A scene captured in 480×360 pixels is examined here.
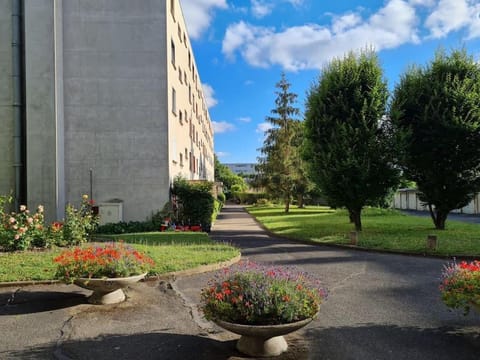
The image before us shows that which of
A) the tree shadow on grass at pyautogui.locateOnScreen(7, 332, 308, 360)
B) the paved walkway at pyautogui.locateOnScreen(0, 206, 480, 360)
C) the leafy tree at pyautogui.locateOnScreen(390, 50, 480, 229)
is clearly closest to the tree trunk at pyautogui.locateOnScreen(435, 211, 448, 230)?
the leafy tree at pyautogui.locateOnScreen(390, 50, 480, 229)

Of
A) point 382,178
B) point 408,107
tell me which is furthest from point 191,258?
point 408,107

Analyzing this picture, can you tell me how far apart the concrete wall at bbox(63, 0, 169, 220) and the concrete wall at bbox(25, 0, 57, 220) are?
4.06 feet

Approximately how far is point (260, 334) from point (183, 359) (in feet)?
2.99

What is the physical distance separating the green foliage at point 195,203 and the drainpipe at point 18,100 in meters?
6.21

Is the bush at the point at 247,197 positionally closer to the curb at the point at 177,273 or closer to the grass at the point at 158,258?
the grass at the point at 158,258

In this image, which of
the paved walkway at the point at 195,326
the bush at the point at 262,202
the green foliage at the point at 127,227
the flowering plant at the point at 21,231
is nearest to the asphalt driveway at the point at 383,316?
the paved walkway at the point at 195,326

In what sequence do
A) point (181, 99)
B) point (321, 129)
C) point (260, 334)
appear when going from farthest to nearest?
1. point (181, 99)
2. point (321, 129)
3. point (260, 334)

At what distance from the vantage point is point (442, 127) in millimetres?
15500

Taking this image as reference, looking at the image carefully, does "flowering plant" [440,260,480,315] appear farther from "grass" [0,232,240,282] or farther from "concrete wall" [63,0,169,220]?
"concrete wall" [63,0,169,220]

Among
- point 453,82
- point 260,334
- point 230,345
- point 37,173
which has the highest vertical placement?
point 453,82

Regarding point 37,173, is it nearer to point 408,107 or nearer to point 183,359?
point 183,359

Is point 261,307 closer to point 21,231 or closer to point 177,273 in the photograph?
point 177,273

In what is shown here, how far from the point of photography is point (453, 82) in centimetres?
1573

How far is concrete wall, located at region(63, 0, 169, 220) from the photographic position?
16.7 meters
